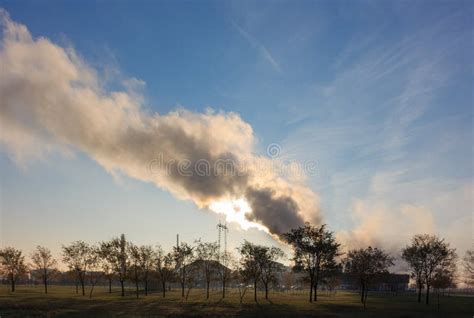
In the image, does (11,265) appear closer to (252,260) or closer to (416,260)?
(252,260)

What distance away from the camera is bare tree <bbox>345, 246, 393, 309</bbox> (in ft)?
307

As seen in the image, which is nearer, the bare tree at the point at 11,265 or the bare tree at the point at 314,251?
the bare tree at the point at 314,251

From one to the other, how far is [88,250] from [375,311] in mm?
81354

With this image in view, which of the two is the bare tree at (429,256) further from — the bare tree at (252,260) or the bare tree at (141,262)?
the bare tree at (141,262)

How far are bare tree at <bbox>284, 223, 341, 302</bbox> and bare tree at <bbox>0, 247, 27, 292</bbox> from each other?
86167mm

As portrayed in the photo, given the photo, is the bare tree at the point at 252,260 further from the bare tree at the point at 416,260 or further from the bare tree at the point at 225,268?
the bare tree at the point at 416,260

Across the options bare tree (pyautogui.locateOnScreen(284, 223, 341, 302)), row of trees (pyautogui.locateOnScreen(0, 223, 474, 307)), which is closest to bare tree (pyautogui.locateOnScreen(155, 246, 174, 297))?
row of trees (pyautogui.locateOnScreen(0, 223, 474, 307))

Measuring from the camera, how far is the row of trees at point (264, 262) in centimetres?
10069

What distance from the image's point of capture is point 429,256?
102m

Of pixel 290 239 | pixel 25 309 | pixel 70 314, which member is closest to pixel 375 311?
pixel 290 239

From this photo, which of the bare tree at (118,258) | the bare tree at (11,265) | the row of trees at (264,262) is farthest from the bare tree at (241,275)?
the bare tree at (11,265)

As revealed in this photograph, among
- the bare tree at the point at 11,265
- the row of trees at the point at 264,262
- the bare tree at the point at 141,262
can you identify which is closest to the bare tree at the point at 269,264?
the row of trees at the point at 264,262

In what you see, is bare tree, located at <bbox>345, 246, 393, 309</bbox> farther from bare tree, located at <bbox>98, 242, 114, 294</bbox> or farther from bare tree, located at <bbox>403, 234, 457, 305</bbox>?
bare tree, located at <bbox>98, 242, 114, 294</bbox>

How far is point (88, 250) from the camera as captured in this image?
11475 cm
